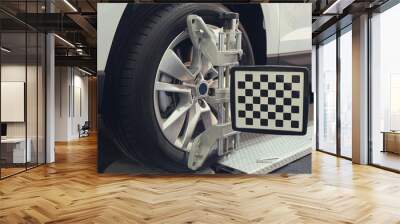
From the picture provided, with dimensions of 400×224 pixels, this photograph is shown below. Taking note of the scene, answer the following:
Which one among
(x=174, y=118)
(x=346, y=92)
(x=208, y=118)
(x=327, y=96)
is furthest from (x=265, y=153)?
(x=327, y=96)

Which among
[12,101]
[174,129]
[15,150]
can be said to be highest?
[12,101]

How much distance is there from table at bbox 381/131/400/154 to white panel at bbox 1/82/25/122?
6.35 m

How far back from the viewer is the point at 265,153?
5473 mm

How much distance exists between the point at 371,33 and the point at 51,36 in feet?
19.7

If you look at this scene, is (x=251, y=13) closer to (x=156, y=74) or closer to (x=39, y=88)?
(x=156, y=74)

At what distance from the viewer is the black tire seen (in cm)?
529

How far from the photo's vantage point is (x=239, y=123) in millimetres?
1644

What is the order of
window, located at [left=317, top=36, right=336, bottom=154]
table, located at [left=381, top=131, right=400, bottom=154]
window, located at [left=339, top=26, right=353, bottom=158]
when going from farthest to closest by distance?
window, located at [left=317, top=36, right=336, bottom=154] < window, located at [left=339, top=26, right=353, bottom=158] < table, located at [left=381, top=131, right=400, bottom=154]

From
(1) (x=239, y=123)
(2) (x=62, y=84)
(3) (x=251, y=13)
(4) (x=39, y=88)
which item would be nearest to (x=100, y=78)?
(4) (x=39, y=88)

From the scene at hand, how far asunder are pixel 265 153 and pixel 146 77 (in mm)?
2082

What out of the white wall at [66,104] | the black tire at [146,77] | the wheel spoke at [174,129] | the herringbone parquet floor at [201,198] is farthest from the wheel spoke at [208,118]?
the white wall at [66,104]

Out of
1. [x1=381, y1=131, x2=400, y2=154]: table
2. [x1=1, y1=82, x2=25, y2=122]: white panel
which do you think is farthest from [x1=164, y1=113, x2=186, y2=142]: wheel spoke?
[x1=381, y1=131, x2=400, y2=154]: table

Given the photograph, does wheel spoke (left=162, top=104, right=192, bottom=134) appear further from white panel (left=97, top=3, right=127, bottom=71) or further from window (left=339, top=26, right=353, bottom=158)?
window (left=339, top=26, right=353, bottom=158)

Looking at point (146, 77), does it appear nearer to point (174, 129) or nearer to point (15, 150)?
point (174, 129)
